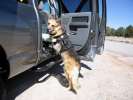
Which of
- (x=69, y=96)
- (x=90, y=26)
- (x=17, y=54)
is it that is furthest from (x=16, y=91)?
(x=90, y=26)

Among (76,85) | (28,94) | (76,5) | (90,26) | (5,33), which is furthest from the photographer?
(76,5)

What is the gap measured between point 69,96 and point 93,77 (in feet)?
6.26

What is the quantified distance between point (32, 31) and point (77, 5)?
2.76 metres

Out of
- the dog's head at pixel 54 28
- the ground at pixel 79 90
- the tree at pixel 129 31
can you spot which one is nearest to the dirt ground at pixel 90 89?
the ground at pixel 79 90

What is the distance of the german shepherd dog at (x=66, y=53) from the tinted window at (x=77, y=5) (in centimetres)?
131

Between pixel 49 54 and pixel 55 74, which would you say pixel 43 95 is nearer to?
pixel 49 54

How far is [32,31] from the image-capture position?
4.23 m

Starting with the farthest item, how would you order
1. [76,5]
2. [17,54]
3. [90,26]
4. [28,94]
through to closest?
[76,5] → [90,26] → [28,94] → [17,54]

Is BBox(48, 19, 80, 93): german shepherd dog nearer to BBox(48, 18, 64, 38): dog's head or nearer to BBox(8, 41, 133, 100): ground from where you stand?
BBox(48, 18, 64, 38): dog's head

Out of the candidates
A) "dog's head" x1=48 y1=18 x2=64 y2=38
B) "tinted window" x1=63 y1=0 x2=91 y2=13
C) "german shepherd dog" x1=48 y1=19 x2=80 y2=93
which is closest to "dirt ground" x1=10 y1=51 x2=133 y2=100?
"german shepherd dog" x1=48 y1=19 x2=80 y2=93

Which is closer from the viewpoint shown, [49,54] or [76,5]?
[49,54]

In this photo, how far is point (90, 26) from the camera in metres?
6.10

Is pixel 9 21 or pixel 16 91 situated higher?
pixel 9 21

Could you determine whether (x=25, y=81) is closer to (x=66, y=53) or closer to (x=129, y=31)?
(x=66, y=53)
